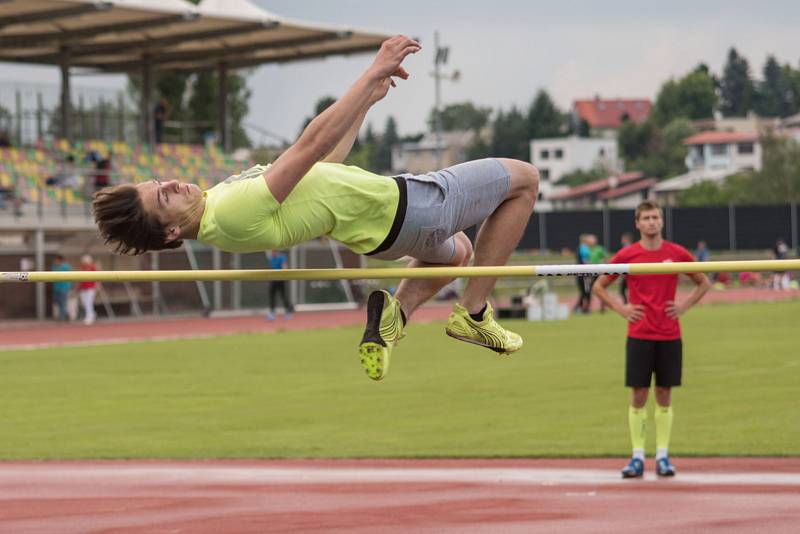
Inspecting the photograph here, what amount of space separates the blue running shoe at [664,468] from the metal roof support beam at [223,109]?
33.0 metres

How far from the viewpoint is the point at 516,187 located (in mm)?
6355

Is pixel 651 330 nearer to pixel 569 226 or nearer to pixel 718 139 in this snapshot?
pixel 569 226

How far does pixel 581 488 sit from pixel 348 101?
5170 millimetres

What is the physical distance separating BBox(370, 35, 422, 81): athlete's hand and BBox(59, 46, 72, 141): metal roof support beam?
32848 millimetres

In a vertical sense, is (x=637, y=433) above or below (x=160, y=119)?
below

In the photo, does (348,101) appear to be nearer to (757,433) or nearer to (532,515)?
(532,515)

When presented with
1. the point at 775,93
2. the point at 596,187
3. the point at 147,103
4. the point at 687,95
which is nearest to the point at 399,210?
the point at 147,103

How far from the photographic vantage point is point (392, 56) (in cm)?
571

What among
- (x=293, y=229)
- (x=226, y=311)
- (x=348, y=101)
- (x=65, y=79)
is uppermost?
(x=65, y=79)

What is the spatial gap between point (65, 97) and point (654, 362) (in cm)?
2994

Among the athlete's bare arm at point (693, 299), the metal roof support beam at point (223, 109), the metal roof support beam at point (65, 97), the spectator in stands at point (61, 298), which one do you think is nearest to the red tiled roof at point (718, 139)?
the metal roof support beam at point (223, 109)

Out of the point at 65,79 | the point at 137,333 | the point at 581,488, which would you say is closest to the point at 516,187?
the point at 581,488

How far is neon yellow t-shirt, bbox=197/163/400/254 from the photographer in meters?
5.77

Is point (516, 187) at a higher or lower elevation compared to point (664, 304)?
higher
